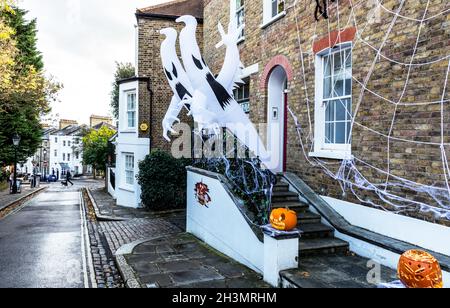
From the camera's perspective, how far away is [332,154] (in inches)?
287

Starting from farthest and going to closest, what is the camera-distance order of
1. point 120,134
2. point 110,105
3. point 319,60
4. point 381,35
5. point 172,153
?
point 110,105, point 120,134, point 172,153, point 319,60, point 381,35

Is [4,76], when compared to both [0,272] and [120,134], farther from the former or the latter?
[0,272]

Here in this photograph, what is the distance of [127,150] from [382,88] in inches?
513

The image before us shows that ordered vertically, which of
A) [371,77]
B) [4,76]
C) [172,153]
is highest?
[4,76]

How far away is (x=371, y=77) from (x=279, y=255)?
346 cm

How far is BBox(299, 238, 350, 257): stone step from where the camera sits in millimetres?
6172

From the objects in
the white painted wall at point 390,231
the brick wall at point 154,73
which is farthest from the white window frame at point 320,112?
the brick wall at point 154,73

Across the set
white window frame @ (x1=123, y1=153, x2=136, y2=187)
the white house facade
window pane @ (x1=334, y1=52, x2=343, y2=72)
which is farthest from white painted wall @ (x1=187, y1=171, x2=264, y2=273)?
the white house facade

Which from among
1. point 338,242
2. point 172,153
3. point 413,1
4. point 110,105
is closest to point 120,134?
point 172,153

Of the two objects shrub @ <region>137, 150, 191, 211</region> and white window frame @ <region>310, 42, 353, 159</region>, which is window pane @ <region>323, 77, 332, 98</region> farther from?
shrub @ <region>137, 150, 191, 211</region>

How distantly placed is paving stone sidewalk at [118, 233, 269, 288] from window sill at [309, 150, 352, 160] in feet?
8.90

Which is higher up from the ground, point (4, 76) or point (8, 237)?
point (4, 76)

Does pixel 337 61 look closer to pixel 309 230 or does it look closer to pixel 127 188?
pixel 309 230

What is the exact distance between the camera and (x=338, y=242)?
6.53 m
